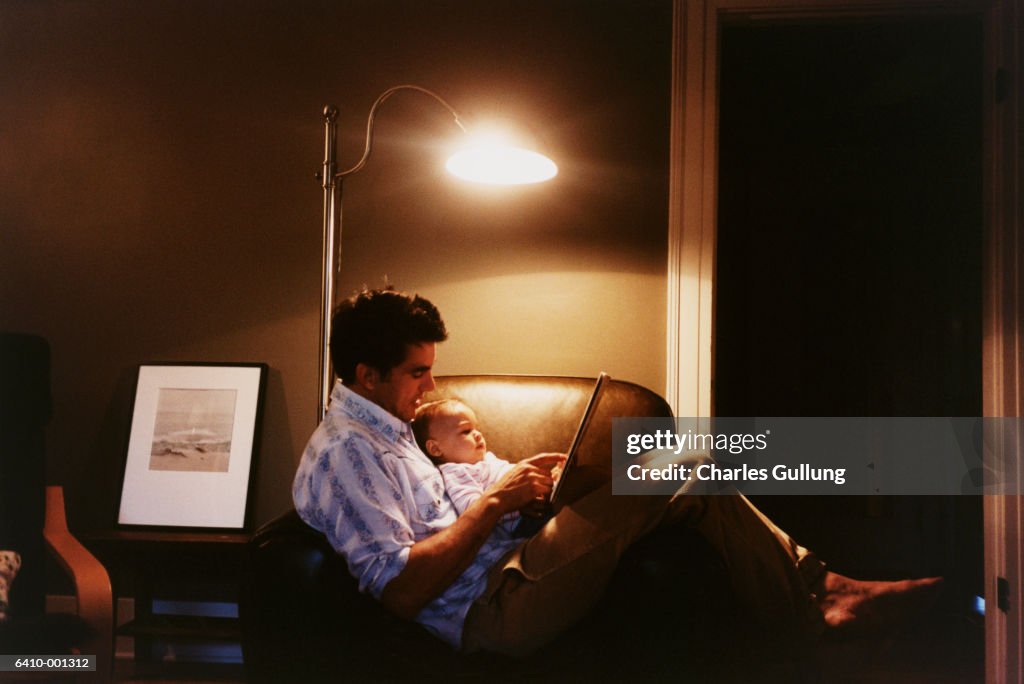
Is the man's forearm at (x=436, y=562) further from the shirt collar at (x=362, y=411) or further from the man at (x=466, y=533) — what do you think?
the shirt collar at (x=362, y=411)

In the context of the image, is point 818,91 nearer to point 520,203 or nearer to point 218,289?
point 520,203

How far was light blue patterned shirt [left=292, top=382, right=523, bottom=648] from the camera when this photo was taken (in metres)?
1.34

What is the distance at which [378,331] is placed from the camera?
60.9 inches

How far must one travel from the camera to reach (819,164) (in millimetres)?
4516

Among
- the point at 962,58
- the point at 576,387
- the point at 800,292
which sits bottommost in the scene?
the point at 576,387

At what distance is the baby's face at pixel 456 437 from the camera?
189cm

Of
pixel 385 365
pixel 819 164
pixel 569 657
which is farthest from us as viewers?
pixel 819 164

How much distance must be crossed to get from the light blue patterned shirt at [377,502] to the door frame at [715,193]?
117 centimetres

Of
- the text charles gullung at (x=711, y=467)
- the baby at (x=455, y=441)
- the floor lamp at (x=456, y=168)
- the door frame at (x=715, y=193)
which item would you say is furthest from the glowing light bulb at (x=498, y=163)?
the text charles gullung at (x=711, y=467)

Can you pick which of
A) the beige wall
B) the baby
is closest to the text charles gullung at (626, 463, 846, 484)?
the baby

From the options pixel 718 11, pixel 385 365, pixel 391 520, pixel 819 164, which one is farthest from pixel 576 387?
pixel 819 164

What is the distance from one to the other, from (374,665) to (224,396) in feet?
4.85

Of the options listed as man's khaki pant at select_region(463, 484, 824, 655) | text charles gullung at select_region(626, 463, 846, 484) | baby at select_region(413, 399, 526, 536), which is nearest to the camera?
man's khaki pant at select_region(463, 484, 824, 655)

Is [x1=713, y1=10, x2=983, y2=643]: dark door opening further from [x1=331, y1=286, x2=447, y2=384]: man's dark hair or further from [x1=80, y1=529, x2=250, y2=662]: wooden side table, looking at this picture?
[x1=331, y1=286, x2=447, y2=384]: man's dark hair
